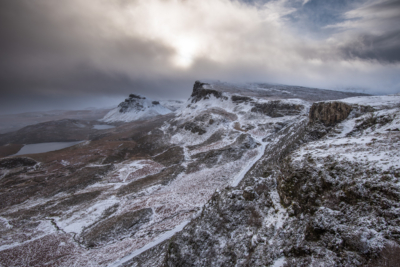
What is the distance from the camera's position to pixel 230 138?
51.1 m

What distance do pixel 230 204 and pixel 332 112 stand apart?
24.5 metres

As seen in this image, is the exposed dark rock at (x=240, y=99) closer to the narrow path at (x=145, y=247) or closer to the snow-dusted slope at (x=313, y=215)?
the snow-dusted slope at (x=313, y=215)

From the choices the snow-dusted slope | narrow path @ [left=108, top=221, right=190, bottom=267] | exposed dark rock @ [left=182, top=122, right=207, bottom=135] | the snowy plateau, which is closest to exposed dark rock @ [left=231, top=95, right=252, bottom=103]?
exposed dark rock @ [left=182, top=122, right=207, bottom=135]

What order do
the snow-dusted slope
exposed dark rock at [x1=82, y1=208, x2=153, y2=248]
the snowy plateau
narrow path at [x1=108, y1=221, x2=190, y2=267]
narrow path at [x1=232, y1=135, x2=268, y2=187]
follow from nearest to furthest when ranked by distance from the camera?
the snow-dusted slope
the snowy plateau
narrow path at [x1=108, y1=221, x2=190, y2=267]
exposed dark rock at [x1=82, y1=208, x2=153, y2=248]
narrow path at [x1=232, y1=135, x2=268, y2=187]

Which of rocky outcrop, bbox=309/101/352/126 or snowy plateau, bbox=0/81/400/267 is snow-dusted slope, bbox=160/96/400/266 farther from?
rocky outcrop, bbox=309/101/352/126

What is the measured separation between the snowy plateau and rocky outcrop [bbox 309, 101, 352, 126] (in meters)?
0.19

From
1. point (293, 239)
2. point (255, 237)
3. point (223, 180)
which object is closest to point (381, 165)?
point (293, 239)

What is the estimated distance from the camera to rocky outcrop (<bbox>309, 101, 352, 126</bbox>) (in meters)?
25.3

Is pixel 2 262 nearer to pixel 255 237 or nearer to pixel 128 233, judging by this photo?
pixel 128 233

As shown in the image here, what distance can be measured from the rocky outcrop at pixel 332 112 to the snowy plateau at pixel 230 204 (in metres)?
0.19

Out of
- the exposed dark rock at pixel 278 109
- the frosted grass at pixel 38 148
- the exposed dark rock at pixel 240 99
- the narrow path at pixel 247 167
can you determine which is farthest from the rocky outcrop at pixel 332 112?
the frosted grass at pixel 38 148

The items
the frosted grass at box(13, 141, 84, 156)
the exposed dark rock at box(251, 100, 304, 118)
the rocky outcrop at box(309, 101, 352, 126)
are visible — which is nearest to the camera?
the rocky outcrop at box(309, 101, 352, 126)

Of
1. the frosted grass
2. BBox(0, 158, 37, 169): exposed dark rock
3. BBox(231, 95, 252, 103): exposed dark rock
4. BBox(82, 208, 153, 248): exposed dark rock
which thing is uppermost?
BBox(231, 95, 252, 103): exposed dark rock

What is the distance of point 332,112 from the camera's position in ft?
86.7
